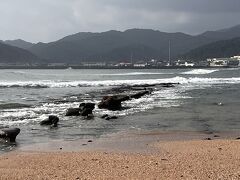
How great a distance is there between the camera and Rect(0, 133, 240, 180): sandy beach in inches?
440

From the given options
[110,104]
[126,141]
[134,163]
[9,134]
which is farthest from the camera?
[110,104]

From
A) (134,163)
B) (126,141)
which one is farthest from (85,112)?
(134,163)

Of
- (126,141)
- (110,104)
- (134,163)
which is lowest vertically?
(110,104)

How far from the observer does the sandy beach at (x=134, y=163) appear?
11.2m

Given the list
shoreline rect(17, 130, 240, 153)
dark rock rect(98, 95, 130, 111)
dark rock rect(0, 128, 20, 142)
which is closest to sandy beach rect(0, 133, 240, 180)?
shoreline rect(17, 130, 240, 153)

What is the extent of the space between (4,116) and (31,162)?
13815 mm

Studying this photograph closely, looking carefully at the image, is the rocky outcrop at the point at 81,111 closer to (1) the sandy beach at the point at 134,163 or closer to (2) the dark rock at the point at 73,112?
(2) the dark rock at the point at 73,112

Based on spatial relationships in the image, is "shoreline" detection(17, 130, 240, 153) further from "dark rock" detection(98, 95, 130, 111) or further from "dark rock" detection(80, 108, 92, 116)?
"dark rock" detection(98, 95, 130, 111)

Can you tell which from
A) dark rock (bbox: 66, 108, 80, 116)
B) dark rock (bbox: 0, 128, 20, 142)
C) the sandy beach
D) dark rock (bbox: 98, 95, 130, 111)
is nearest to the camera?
the sandy beach

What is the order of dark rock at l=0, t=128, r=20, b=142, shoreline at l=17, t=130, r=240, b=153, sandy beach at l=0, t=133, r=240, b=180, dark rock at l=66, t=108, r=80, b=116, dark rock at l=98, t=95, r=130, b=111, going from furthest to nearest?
dark rock at l=98, t=95, r=130, b=111 < dark rock at l=66, t=108, r=80, b=116 < dark rock at l=0, t=128, r=20, b=142 < shoreline at l=17, t=130, r=240, b=153 < sandy beach at l=0, t=133, r=240, b=180

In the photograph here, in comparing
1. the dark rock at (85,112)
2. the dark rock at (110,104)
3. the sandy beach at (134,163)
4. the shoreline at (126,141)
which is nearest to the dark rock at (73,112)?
the dark rock at (85,112)

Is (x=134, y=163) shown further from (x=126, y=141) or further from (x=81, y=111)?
(x=81, y=111)

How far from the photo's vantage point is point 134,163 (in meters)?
12.6

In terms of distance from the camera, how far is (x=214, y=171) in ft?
36.9
